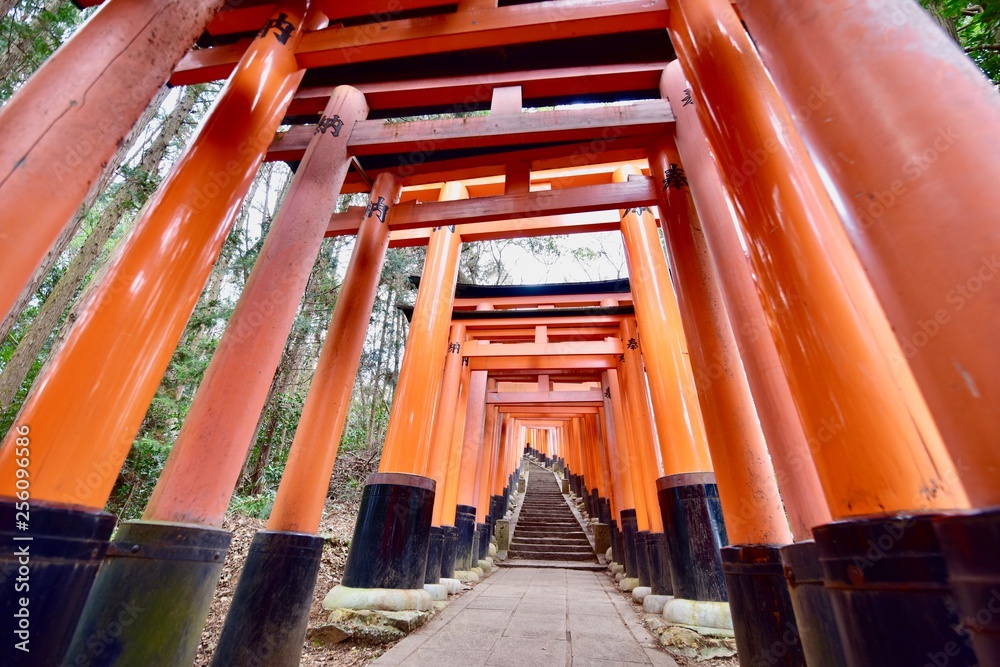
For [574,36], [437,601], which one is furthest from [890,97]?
[437,601]

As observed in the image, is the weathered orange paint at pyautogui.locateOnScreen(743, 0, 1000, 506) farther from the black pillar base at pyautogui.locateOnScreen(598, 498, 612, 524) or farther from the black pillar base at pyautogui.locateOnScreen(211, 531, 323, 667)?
the black pillar base at pyautogui.locateOnScreen(598, 498, 612, 524)

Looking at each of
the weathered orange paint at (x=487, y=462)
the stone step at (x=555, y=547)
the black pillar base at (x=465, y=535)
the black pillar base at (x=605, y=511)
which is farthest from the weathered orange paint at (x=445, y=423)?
the stone step at (x=555, y=547)

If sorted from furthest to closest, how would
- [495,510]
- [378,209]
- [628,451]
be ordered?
[495,510], [628,451], [378,209]

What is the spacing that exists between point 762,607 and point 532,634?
225cm

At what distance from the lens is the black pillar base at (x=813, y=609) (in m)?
1.61

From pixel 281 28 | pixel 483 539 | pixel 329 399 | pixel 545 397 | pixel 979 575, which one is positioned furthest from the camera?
pixel 545 397

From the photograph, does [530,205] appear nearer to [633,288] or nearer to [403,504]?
[633,288]

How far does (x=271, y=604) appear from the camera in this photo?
2648 mm

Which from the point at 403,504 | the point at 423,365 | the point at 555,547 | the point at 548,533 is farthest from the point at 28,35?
the point at 548,533

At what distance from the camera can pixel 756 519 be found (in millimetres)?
2656

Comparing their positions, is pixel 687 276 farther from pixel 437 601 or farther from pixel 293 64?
pixel 437 601

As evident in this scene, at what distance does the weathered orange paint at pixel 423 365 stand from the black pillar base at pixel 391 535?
0.19 metres

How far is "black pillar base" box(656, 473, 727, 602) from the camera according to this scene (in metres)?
3.65

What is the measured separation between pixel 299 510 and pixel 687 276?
3489mm
